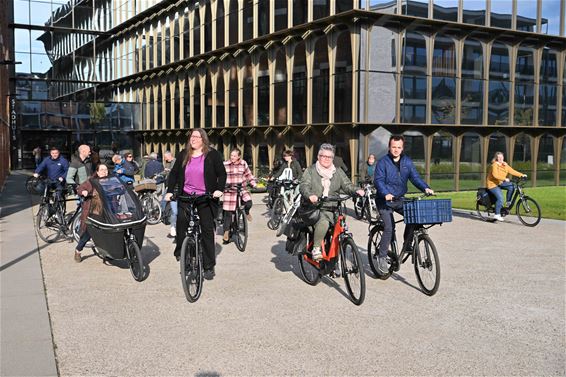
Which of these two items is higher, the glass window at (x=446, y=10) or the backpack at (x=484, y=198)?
the glass window at (x=446, y=10)

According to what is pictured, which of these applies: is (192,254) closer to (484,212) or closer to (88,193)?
(88,193)

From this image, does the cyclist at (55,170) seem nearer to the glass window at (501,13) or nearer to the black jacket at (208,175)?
the black jacket at (208,175)

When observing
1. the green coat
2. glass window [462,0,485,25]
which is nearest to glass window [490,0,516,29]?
glass window [462,0,485,25]

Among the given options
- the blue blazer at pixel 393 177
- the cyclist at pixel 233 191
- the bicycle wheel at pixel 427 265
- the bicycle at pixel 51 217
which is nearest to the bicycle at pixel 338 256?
the blue blazer at pixel 393 177

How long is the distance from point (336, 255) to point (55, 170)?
7177 millimetres

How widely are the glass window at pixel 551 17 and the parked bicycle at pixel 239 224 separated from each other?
68.0 ft

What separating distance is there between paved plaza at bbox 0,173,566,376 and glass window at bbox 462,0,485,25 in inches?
658

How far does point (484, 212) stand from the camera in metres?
15.7

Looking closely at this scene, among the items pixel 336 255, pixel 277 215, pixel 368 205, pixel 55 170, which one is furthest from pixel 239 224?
pixel 368 205

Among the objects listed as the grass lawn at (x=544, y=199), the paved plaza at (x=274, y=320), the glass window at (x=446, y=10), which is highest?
the glass window at (x=446, y=10)

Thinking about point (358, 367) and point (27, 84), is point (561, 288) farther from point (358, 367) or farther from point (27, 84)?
point (27, 84)

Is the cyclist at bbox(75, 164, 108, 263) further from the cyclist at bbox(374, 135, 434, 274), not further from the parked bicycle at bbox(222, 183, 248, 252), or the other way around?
the cyclist at bbox(374, 135, 434, 274)

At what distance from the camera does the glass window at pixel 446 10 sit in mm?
23359

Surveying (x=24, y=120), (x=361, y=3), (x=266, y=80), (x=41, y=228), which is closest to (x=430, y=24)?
(x=361, y=3)
